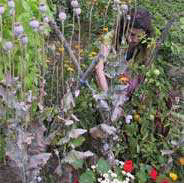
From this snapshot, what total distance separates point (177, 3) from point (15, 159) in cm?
416

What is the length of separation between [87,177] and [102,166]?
0.37 feet

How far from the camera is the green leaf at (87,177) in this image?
2.49m

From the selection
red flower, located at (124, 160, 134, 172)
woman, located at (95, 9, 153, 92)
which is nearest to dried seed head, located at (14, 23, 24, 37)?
woman, located at (95, 9, 153, 92)

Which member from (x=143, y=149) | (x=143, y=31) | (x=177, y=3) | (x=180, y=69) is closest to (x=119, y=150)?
(x=143, y=149)

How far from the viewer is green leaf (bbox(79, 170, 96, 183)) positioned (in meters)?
2.49

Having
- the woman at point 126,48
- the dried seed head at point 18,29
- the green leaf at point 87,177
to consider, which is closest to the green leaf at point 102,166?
the green leaf at point 87,177

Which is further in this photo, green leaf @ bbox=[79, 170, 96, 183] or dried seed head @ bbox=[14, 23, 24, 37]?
green leaf @ bbox=[79, 170, 96, 183]

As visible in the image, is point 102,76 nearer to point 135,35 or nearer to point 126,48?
point 126,48

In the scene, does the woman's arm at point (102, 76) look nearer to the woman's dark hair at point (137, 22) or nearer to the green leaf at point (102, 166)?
the woman's dark hair at point (137, 22)

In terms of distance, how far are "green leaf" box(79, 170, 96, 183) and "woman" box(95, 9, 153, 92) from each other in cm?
58

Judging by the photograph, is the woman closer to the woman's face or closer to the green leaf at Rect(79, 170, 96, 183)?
the woman's face

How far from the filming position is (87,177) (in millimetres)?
2510

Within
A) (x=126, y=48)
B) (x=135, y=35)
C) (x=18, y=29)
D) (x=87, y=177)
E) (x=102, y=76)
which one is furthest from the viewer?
(x=135, y=35)

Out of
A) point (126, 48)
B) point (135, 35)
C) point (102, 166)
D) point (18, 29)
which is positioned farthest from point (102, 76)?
point (18, 29)
